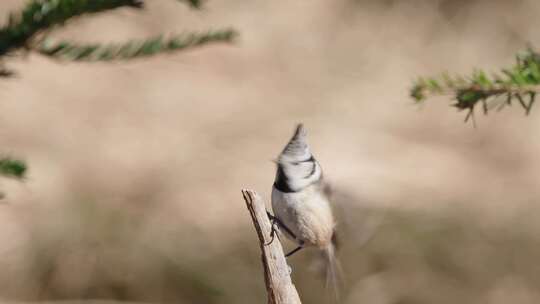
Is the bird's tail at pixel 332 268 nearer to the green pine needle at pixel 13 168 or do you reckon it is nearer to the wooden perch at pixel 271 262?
the wooden perch at pixel 271 262

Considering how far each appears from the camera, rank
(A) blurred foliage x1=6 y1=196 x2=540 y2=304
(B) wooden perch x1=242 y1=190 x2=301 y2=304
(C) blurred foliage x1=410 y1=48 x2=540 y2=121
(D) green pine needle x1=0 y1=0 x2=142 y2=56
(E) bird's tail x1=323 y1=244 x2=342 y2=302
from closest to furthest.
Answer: (D) green pine needle x1=0 y1=0 x2=142 y2=56 → (C) blurred foliage x1=410 y1=48 x2=540 y2=121 → (B) wooden perch x1=242 y1=190 x2=301 y2=304 → (E) bird's tail x1=323 y1=244 x2=342 y2=302 → (A) blurred foliage x1=6 y1=196 x2=540 y2=304

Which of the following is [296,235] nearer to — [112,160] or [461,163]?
[112,160]

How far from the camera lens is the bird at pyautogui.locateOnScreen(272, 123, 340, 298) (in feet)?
6.91

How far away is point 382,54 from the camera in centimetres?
828

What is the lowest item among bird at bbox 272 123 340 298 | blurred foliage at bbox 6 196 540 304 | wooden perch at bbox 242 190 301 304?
wooden perch at bbox 242 190 301 304

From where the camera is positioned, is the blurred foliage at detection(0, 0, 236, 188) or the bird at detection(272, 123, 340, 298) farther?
the bird at detection(272, 123, 340, 298)

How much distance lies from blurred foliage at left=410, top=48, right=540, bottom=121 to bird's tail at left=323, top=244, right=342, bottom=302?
41.6 inches

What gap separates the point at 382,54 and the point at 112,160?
2.90 metres

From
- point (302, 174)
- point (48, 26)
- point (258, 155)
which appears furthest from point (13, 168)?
point (258, 155)

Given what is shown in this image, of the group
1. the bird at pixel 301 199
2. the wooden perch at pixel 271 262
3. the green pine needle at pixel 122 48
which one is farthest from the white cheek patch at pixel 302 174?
the green pine needle at pixel 122 48

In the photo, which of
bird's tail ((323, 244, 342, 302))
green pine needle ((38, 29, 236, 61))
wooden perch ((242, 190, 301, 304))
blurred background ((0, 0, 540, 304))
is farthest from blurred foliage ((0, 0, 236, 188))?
blurred background ((0, 0, 540, 304))

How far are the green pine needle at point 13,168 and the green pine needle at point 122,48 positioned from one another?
0.59 ft

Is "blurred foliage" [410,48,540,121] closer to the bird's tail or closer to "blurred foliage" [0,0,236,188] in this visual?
"blurred foliage" [0,0,236,188]

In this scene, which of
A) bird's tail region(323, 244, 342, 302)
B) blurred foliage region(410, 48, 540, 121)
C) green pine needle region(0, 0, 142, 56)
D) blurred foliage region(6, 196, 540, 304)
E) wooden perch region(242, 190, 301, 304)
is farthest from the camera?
blurred foliage region(6, 196, 540, 304)
